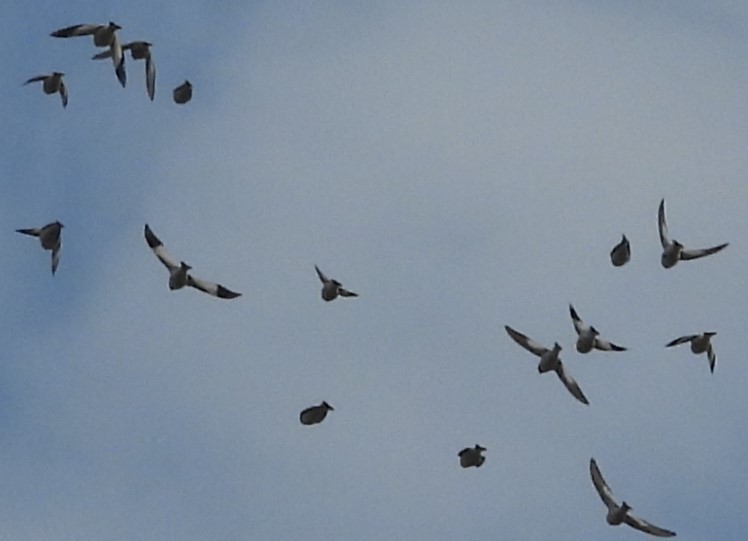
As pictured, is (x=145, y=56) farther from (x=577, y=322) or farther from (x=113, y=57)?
(x=577, y=322)

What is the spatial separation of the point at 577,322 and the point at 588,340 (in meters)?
0.62

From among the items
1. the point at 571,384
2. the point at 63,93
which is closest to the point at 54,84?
the point at 63,93

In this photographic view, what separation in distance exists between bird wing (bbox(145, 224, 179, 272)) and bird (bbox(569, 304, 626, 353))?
901 centimetres

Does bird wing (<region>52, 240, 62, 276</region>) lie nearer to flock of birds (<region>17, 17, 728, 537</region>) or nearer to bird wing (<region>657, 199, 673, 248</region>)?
flock of birds (<region>17, 17, 728, 537</region>)

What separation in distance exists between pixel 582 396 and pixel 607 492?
2407 mm

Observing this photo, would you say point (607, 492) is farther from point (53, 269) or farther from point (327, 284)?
point (53, 269)

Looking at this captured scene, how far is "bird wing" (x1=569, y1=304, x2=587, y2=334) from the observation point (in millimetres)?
48125

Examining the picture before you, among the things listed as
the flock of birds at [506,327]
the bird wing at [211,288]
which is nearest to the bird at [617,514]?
the flock of birds at [506,327]

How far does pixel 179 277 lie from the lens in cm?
4812

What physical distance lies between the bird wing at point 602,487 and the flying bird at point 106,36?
14.1m

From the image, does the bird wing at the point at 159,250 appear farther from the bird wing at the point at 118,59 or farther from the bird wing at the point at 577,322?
the bird wing at the point at 577,322

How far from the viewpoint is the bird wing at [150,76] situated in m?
52.3

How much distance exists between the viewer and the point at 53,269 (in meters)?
51.0

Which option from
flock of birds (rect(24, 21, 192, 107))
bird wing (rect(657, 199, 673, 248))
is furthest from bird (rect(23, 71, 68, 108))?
bird wing (rect(657, 199, 673, 248))
